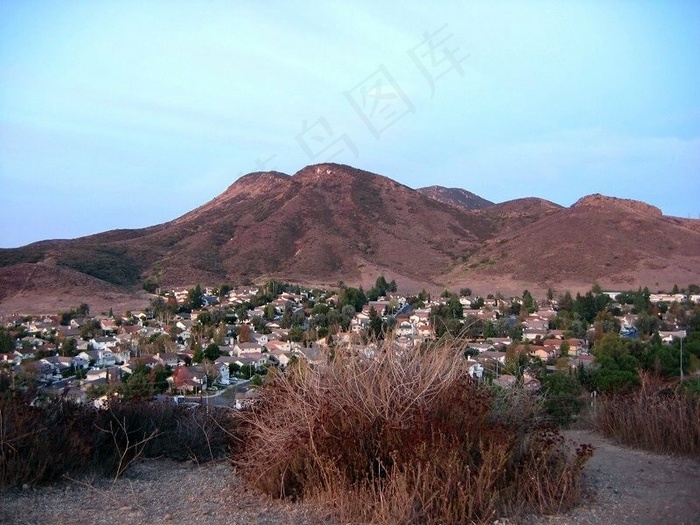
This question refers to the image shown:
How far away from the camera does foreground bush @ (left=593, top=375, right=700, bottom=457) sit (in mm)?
7754

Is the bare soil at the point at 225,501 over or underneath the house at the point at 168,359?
underneath

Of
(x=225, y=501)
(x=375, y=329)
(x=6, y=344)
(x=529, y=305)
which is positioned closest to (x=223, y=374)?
(x=375, y=329)

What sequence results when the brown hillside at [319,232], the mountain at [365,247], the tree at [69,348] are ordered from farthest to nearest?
the brown hillside at [319,232], the mountain at [365,247], the tree at [69,348]

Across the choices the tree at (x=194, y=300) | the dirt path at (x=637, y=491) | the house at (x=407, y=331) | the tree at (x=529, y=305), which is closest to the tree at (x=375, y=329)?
the house at (x=407, y=331)

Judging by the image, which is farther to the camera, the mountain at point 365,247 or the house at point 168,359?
the mountain at point 365,247

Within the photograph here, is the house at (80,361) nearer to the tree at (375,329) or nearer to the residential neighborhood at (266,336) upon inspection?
the residential neighborhood at (266,336)

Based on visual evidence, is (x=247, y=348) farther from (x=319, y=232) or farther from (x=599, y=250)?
(x=319, y=232)

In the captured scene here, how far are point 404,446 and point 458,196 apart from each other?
12361 centimetres

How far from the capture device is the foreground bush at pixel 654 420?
775cm

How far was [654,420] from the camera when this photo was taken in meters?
8.14

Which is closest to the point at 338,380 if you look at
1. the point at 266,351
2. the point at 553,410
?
the point at 553,410

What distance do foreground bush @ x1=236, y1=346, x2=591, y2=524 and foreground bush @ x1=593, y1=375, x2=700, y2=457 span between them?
1819 millimetres

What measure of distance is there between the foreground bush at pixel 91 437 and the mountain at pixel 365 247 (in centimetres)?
3997

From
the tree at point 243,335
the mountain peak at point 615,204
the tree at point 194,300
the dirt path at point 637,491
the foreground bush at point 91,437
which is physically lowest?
the dirt path at point 637,491
